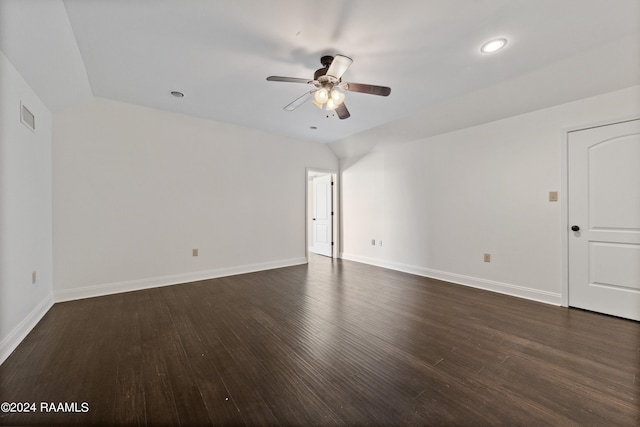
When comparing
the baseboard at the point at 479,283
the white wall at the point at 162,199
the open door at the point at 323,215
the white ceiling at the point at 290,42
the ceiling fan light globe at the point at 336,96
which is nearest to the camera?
the white ceiling at the point at 290,42

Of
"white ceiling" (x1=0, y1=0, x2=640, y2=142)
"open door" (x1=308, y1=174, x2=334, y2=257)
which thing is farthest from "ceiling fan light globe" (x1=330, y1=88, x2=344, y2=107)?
"open door" (x1=308, y1=174, x2=334, y2=257)

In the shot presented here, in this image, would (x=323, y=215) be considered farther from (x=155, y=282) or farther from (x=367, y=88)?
(x=367, y=88)

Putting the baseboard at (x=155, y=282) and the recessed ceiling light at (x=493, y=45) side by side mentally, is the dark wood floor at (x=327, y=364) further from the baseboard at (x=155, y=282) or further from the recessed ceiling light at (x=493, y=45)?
the recessed ceiling light at (x=493, y=45)

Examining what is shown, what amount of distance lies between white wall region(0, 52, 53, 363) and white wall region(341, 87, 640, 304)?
452 cm

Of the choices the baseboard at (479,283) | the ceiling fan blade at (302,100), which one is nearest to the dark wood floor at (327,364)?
the baseboard at (479,283)

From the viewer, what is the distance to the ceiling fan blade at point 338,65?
2067mm

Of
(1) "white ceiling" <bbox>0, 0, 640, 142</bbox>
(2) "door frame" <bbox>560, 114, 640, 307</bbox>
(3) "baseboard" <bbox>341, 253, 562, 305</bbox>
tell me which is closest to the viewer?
(1) "white ceiling" <bbox>0, 0, 640, 142</bbox>

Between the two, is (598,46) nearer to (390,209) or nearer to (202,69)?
(390,209)

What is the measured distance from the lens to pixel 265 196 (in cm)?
484

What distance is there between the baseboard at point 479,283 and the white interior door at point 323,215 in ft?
4.42

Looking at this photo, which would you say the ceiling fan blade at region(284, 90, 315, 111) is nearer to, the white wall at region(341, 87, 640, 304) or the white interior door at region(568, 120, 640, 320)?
the white wall at region(341, 87, 640, 304)

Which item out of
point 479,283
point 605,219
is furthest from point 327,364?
point 605,219

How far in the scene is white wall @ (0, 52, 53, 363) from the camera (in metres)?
2.00

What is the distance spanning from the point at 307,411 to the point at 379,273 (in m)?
3.30
